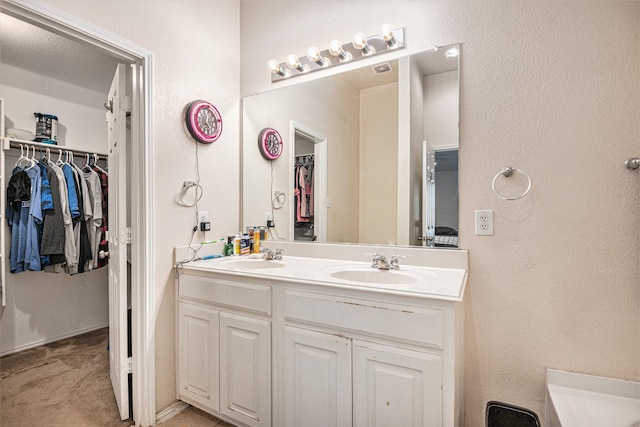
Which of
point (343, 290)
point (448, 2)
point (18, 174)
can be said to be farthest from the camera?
point (18, 174)

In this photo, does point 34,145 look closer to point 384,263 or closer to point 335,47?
point 335,47

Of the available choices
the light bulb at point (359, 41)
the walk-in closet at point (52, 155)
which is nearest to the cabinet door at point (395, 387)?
the light bulb at point (359, 41)

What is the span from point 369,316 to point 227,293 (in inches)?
29.7

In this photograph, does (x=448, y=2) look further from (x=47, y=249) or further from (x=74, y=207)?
(x=47, y=249)

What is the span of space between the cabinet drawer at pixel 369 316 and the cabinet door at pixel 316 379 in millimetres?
77

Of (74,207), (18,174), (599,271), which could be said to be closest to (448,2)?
(599,271)

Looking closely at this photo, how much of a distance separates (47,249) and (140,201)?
1579 mm

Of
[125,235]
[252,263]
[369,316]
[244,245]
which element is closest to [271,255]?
[252,263]

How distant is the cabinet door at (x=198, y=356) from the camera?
161cm

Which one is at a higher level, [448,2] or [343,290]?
[448,2]

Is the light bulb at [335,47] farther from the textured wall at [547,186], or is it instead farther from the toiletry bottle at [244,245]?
the toiletry bottle at [244,245]

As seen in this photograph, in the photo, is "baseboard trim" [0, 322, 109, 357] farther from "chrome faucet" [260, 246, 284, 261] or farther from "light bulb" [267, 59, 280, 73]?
"light bulb" [267, 59, 280, 73]

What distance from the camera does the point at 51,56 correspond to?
2488 millimetres

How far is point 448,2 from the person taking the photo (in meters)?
1.59
